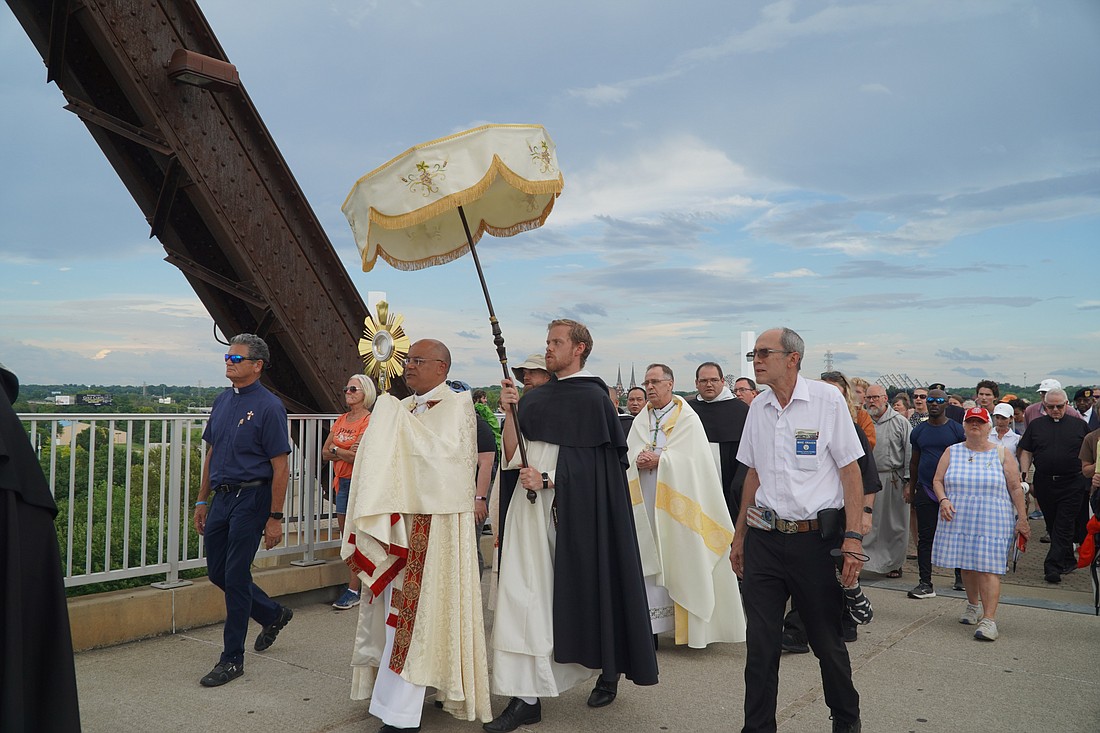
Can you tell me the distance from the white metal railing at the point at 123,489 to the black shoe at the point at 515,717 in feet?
10.2

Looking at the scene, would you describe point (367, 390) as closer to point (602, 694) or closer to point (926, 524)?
point (602, 694)

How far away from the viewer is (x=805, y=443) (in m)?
4.21

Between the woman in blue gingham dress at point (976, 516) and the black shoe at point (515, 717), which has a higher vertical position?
the woman in blue gingham dress at point (976, 516)

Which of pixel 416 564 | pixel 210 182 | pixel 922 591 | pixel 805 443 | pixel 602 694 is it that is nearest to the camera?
pixel 805 443

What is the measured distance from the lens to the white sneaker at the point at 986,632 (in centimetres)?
661

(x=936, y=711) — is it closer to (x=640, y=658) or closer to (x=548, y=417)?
(x=640, y=658)

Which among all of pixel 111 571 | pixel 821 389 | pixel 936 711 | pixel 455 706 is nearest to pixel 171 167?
pixel 111 571

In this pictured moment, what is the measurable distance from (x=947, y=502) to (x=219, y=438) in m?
5.71

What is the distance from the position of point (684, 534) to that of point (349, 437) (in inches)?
116

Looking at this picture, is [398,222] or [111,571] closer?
[398,222]

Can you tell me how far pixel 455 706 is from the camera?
15.3 ft

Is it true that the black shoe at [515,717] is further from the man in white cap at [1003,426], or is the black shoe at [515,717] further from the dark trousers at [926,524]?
the man in white cap at [1003,426]

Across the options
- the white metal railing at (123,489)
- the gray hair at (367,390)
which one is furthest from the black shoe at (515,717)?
the gray hair at (367,390)

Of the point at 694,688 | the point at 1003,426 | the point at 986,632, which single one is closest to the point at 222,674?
the point at 694,688
